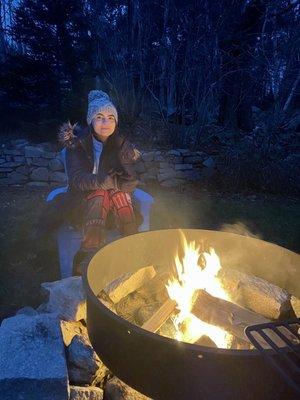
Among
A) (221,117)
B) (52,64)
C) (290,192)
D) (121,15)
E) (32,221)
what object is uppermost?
(121,15)

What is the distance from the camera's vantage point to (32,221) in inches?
204

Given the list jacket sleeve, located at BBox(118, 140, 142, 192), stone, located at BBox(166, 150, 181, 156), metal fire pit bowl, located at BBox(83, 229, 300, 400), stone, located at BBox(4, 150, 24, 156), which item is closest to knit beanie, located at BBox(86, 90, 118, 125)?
jacket sleeve, located at BBox(118, 140, 142, 192)

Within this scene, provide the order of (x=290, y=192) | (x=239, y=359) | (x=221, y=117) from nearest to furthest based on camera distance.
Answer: (x=239, y=359), (x=290, y=192), (x=221, y=117)

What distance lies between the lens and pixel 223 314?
2244 millimetres

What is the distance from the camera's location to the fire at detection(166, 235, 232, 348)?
7.34 feet

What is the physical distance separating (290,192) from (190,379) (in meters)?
5.45

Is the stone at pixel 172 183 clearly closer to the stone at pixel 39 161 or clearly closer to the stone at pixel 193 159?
the stone at pixel 193 159

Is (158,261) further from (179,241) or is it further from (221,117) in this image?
(221,117)

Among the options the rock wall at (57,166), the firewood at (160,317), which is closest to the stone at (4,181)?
the rock wall at (57,166)

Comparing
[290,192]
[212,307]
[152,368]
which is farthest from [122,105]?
[152,368]

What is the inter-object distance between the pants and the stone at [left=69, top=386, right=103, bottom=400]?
1.36 metres

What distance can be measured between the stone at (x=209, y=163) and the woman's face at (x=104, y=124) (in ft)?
11.1

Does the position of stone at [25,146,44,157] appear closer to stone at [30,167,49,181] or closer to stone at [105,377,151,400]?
stone at [30,167,49,181]

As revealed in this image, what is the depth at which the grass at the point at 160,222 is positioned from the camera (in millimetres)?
3793
